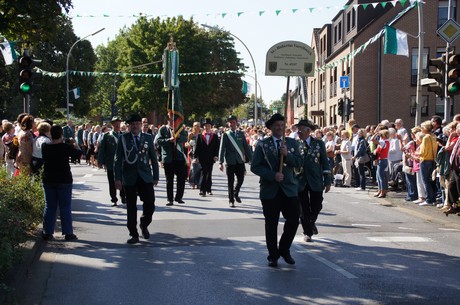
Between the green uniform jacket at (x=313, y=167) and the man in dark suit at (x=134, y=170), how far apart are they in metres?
2.19

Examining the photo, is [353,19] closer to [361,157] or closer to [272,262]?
[361,157]

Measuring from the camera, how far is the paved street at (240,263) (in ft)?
21.1

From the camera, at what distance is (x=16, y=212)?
8.90 m

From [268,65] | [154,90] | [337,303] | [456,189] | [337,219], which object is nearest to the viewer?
[337,303]

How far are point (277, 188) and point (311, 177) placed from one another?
1.89 meters

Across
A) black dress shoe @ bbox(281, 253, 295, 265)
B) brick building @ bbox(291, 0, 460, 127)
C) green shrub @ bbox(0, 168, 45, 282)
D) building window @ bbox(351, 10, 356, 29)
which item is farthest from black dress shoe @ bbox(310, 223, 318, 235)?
building window @ bbox(351, 10, 356, 29)

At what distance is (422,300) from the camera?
20.3 feet

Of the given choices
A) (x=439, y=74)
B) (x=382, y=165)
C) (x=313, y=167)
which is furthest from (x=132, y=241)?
(x=382, y=165)

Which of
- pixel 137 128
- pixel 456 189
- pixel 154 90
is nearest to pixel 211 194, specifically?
pixel 456 189

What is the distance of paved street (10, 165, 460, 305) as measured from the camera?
21.1 ft

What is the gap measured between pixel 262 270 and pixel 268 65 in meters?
2.93

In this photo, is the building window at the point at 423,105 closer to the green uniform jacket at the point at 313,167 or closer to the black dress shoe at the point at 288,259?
the green uniform jacket at the point at 313,167

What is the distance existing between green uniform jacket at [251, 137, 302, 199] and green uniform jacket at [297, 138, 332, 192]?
162 centimetres

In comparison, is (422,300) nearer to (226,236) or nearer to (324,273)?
(324,273)
